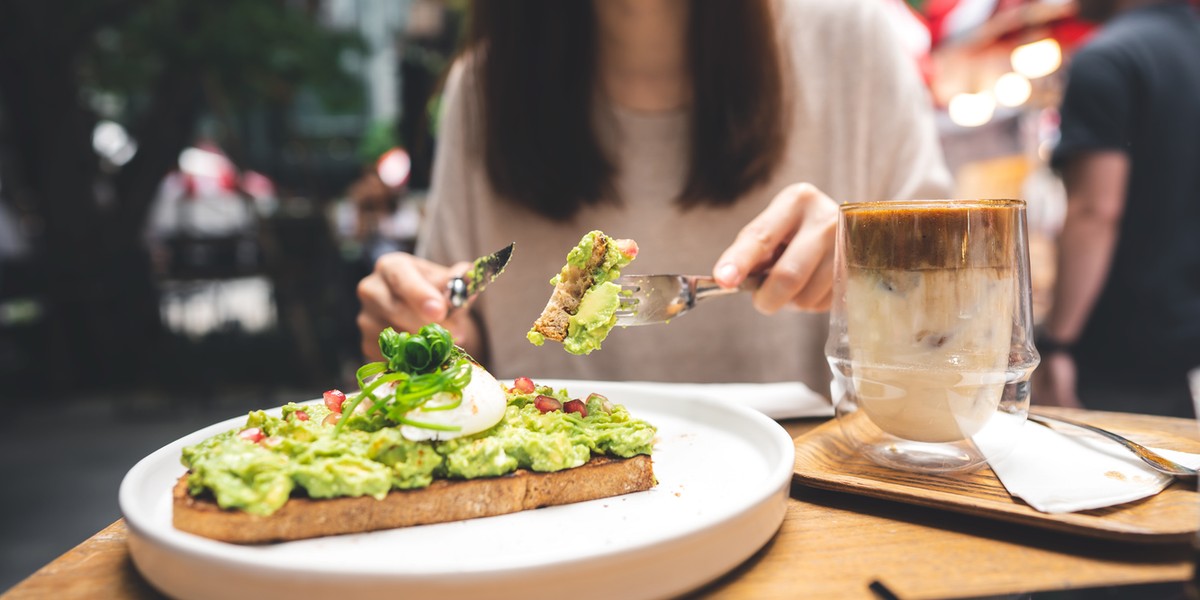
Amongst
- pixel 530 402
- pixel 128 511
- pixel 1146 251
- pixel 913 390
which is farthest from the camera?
pixel 1146 251

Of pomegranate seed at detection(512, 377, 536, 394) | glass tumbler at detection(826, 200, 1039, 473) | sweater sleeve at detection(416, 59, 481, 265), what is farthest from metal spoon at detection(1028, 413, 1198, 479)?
sweater sleeve at detection(416, 59, 481, 265)

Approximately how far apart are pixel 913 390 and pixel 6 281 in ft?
38.6

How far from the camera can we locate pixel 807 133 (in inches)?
115

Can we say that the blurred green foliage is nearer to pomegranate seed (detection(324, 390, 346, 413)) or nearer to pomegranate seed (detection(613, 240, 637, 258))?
pomegranate seed (detection(324, 390, 346, 413))

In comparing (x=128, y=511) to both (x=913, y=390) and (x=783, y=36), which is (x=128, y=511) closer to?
(x=913, y=390)

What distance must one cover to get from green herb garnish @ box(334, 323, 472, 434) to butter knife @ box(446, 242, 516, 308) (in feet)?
0.87

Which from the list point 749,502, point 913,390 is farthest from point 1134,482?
point 749,502

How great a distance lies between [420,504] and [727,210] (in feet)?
6.26

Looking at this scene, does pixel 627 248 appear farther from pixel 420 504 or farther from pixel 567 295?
pixel 420 504

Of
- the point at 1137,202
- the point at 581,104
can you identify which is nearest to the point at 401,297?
the point at 581,104

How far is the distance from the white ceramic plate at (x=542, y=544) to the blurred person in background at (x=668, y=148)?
4.30 feet

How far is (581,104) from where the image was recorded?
2.82m

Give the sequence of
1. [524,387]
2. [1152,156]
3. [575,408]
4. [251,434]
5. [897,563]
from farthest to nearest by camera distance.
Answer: [1152,156] → [524,387] → [575,408] → [251,434] → [897,563]

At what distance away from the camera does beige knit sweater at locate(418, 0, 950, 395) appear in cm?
283
